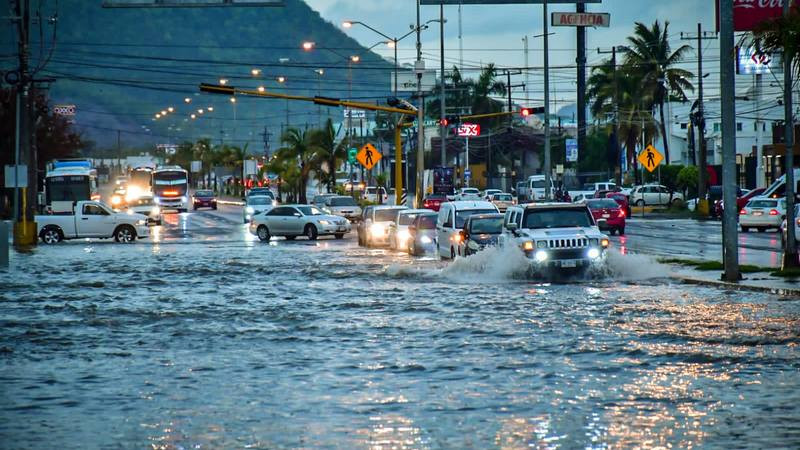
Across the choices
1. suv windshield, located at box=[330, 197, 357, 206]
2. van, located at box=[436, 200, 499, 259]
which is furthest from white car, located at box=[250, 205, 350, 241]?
van, located at box=[436, 200, 499, 259]

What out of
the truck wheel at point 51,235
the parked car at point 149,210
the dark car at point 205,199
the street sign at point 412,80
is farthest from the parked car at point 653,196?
the truck wheel at point 51,235

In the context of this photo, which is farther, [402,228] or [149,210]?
[149,210]

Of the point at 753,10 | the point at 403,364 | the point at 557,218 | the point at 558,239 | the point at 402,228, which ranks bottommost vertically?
the point at 403,364

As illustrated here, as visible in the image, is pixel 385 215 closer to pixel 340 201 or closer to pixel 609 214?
pixel 609 214

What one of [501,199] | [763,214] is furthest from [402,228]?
[501,199]

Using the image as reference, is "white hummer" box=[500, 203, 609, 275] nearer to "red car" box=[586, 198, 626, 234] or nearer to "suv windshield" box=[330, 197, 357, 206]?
"red car" box=[586, 198, 626, 234]

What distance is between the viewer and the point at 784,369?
14.5 m

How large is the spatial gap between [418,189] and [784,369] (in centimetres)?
4742

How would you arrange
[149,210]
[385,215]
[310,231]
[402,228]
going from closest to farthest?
[402,228]
[385,215]
[310,231]
[149,210]

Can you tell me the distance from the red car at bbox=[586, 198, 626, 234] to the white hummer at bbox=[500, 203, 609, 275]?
23.9 m

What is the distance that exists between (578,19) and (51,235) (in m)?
36.0

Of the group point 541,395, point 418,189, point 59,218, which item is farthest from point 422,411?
point 418,189

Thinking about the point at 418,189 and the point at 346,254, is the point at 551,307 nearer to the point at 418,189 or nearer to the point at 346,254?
the point at 346,254

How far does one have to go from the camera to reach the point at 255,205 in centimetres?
7538
